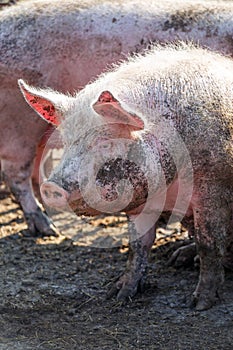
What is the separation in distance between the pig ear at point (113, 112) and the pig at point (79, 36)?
188 centimetres

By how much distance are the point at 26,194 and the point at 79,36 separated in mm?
1319

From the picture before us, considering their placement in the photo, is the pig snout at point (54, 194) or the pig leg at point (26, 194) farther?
the pig leg at point (26, 194)

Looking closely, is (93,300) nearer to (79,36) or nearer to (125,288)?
(125,288)

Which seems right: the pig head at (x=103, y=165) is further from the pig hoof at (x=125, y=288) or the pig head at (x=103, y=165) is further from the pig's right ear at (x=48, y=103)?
the pig hoof at (x=125, y=288)

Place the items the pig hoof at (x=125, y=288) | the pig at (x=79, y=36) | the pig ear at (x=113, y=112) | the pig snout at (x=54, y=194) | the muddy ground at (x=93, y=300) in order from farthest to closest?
the pig at (x=79, y=36) < the pig hoof at (x=125, y=288) < the muddy ground at (x=93, y=300) < the pig snout at (x=54, y=194) < the pig ear at (x=113, y=112)

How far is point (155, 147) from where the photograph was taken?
14.3ft

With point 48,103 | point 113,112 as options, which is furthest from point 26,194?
point 113,112

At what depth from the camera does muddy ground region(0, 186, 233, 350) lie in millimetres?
4480

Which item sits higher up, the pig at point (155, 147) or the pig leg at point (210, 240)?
the pig at point (155, 147)

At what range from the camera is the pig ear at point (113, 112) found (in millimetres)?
4066

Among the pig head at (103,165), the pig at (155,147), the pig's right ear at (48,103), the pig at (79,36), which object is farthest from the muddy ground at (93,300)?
the pig's right ear at (48,103)

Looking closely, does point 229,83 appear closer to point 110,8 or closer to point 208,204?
point 208,204

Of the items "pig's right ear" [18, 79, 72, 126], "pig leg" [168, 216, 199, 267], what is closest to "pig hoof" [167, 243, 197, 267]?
"pig leg" [168, 216, 199, 267]

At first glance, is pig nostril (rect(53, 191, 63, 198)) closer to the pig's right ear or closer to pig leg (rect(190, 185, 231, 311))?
the pig's right ear
